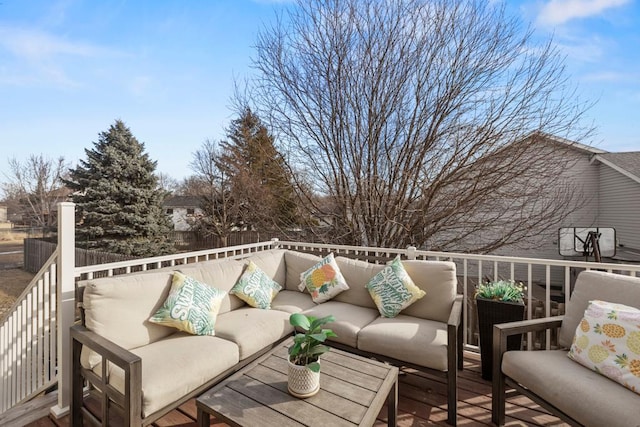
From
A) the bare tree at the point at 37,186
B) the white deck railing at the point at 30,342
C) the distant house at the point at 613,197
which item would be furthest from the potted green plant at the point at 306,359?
the bare tree at the point at 37,186

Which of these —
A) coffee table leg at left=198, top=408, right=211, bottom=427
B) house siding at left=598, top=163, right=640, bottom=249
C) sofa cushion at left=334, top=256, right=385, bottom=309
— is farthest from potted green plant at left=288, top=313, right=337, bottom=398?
house siding at left=598, top=163, right=640, bottom=249

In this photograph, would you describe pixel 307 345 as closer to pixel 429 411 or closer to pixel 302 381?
pixel 302 381

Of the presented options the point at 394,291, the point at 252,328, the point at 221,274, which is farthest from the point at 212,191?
the point at 394,291

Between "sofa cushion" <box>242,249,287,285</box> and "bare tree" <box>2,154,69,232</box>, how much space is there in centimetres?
1764

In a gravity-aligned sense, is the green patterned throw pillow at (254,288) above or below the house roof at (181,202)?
Answer: below

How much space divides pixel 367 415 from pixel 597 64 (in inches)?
254

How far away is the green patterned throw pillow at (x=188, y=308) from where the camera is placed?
2.27m

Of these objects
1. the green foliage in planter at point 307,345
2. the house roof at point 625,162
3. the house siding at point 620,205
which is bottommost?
the green foliage in planter at point 307,345

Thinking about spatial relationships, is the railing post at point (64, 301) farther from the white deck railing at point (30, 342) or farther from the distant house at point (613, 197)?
the distant house at point (613, 197)

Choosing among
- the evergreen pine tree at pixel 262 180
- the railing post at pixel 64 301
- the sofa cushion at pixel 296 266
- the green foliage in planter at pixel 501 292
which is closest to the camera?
the railing post at pixel 64 301

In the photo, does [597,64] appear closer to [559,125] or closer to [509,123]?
[559,125]

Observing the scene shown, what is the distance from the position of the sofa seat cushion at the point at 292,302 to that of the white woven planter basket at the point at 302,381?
1388mm

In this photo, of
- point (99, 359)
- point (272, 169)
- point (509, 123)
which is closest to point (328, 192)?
point (272, 169)

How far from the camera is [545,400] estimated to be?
1.74m
